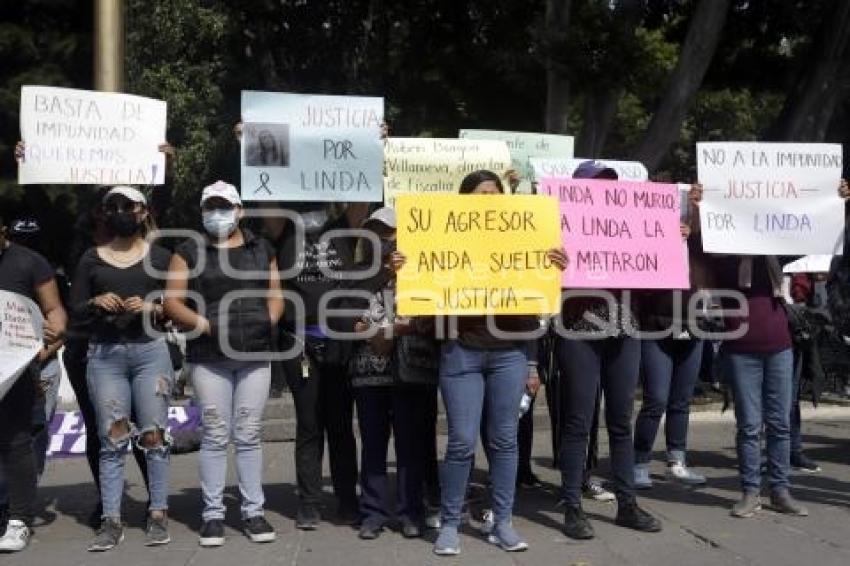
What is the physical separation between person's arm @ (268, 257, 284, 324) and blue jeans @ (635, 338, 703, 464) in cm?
248

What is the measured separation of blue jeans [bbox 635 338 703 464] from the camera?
7.07 m

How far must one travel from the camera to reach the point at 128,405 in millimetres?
5766

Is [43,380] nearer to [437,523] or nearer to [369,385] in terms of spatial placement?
[369,385]

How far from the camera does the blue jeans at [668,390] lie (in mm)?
7070

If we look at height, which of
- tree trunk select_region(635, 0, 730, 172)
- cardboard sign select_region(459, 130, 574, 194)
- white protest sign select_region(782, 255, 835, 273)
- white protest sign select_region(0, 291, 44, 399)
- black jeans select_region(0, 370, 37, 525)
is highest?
tree trunk select_region(635, 0, 730, 172)

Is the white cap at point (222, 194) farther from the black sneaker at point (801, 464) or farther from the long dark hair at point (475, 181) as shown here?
the black sneaker at point (801, 464)

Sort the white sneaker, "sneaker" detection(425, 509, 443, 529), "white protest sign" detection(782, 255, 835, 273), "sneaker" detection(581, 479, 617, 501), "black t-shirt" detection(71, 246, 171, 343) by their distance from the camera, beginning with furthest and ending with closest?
"white protest sign" detection(782, 255, 835, 273), the white sneaker, "sneaker" detection(581, 479, 617, 501), "sneaker" detection(425, 509, 443, 529), "black t-shirt" detection(71, 246, 171, 343)

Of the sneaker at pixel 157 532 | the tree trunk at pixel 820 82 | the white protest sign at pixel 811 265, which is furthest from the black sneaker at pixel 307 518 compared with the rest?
the tree trunk at pixel 820 82

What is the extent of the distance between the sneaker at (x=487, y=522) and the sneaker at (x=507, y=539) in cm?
6

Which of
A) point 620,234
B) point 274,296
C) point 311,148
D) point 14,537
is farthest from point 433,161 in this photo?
point 14,537

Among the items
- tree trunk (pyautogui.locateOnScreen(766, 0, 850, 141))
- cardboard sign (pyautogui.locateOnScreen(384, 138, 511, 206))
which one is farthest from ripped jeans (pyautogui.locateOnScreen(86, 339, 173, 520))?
tree trunk (pyautogui.locateOnScreen(766, 0, 850, 141))

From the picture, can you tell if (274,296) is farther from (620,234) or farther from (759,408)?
(759,408)

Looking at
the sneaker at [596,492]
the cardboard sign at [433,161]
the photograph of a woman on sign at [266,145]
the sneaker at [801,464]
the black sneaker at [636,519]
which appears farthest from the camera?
the sneaker at [801,464]

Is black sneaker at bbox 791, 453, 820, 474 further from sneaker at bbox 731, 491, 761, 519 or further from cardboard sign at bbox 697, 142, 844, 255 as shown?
cardboard sign at bbox 697, 142, 844, 255
